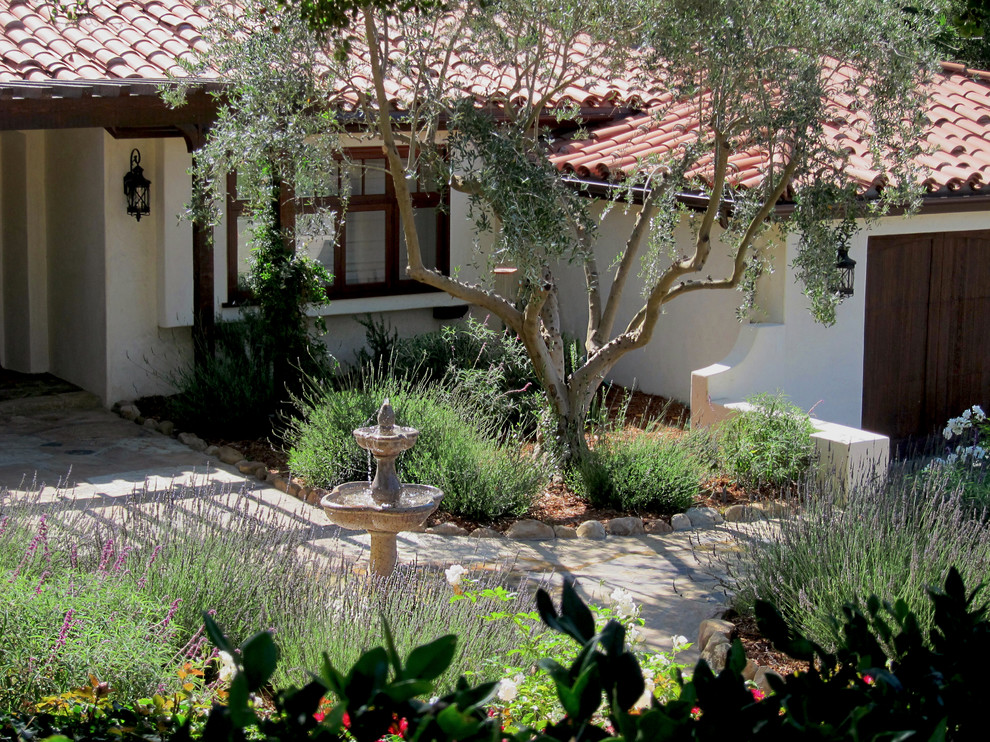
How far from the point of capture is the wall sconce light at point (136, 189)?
10312 mm

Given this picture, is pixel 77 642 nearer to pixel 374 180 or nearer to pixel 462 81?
pixel 462 81

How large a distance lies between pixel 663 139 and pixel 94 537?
728cm


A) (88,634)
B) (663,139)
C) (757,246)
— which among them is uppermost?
(663,139)

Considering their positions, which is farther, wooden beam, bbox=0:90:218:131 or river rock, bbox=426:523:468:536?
wooden beam, bbox=0:90:218:131

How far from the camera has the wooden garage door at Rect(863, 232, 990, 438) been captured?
35.9ft

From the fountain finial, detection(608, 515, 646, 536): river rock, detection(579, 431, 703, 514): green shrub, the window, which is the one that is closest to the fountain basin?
the fountain finial

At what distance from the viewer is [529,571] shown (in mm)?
6887

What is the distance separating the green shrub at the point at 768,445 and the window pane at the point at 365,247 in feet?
15.4

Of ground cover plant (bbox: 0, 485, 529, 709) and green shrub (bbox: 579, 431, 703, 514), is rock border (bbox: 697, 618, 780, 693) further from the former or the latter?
green shrub (bbox: 579, 431, 703, 514)

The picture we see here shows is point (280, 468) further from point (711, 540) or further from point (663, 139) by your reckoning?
point (663, 139)

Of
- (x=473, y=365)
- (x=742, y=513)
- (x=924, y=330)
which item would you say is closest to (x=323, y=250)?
(x=473, y=365)

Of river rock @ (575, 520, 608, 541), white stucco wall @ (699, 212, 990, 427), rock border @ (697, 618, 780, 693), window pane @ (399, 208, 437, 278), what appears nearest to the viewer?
rock border @ (697, 618, 780, 693)

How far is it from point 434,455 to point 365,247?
14.8ft

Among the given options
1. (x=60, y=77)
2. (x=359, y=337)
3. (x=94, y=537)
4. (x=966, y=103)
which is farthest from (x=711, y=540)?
(x=966, y=103)
